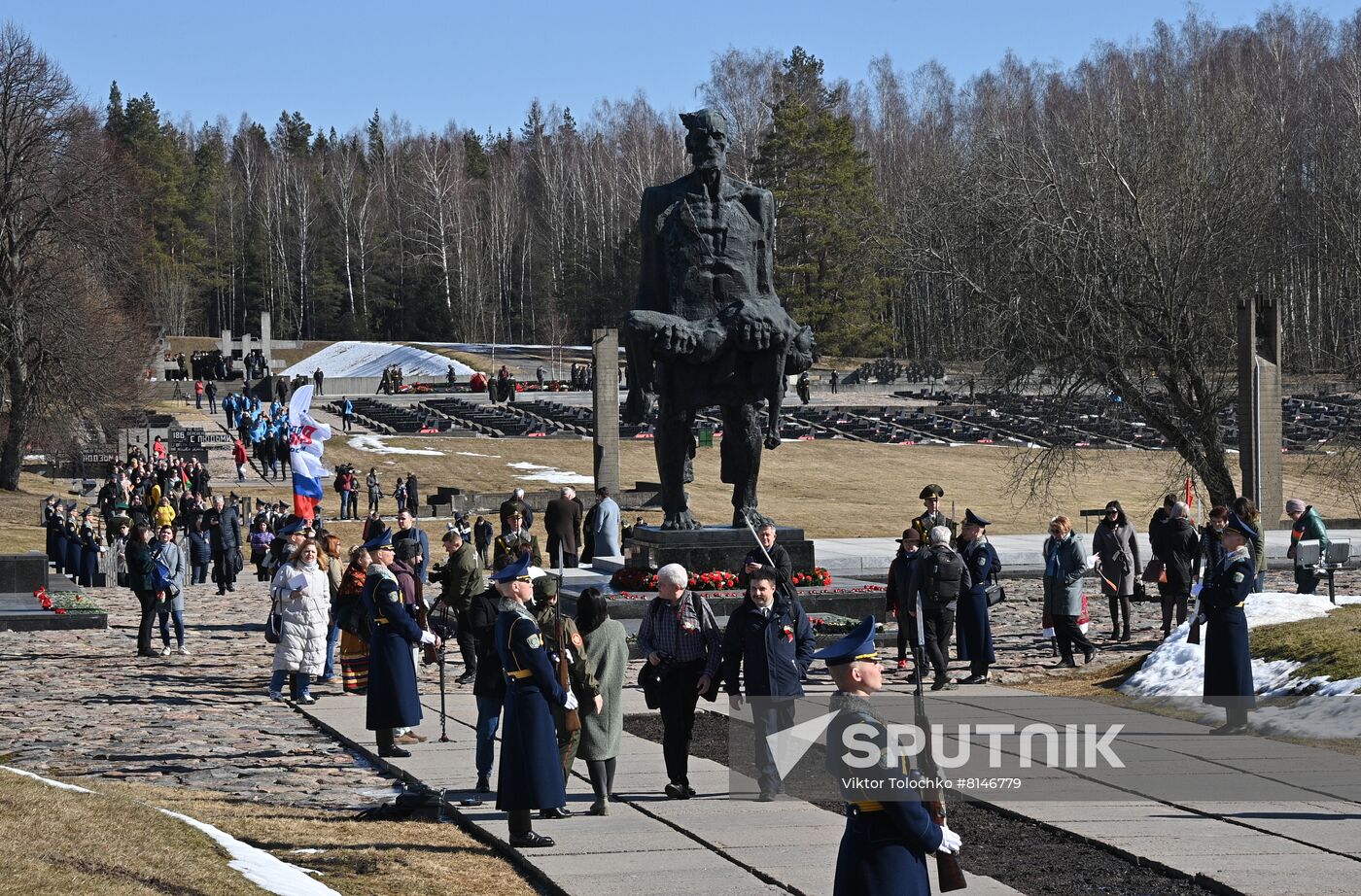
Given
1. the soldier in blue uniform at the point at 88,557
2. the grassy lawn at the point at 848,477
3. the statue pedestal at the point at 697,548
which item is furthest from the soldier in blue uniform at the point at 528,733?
the grassy lawn at the point at 848,477

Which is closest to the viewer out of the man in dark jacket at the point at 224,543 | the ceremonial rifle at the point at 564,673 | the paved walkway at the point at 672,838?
the paved walkway at the point at 672,838

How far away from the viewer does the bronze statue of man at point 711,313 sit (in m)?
17.9

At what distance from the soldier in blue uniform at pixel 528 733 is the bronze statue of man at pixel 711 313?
911 cm

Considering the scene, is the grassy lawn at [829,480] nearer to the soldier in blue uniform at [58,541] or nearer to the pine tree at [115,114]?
the soldier in blue uniform at [58,541]

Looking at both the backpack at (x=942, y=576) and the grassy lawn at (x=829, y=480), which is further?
the grassy lawn at (x=829, y=480)

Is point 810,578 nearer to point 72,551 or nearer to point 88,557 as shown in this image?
point 88,557

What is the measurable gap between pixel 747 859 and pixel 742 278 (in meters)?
10.5

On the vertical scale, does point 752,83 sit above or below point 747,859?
above

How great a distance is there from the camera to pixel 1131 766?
10773 millimetres

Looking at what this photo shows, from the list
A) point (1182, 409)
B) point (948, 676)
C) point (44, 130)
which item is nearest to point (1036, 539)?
point (1182, 409)

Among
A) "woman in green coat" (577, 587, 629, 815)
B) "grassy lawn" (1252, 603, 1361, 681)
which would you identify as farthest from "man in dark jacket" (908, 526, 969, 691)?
"woman in green coat" (577, 587, 629, 815)

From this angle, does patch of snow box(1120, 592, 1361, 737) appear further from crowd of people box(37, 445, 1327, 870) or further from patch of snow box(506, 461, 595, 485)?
patch of snow box(506, 461, 595, 485)

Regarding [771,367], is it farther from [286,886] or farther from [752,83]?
[752,83]

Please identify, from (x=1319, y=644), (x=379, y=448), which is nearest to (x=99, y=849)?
(x=1319, y=644)
